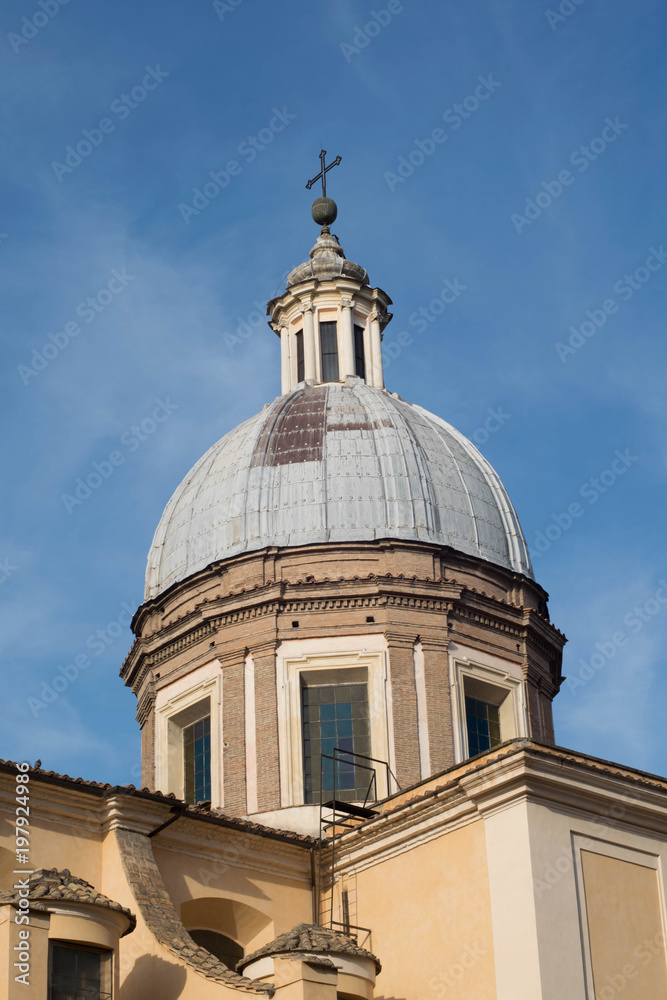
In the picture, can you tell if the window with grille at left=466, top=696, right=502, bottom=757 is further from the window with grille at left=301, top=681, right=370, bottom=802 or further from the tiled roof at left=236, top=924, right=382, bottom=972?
the tiled roof at left=236, top=924, right=382, bottom=972

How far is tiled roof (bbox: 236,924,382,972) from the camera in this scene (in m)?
21.0

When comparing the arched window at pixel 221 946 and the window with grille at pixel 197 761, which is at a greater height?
the window with grille at pixel 197 761

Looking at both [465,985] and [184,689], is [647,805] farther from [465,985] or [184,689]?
[184,689]

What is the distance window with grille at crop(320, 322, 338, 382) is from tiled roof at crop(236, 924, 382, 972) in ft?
56.2

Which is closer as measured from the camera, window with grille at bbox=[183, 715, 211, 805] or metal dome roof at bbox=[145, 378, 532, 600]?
window with grille at bbox=[183, 715, 211, 805]

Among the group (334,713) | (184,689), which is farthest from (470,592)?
(184,689)

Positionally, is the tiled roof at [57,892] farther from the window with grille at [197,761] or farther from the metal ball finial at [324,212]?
the metal ball finial at [324,212]

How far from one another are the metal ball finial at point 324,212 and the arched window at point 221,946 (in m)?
20.1

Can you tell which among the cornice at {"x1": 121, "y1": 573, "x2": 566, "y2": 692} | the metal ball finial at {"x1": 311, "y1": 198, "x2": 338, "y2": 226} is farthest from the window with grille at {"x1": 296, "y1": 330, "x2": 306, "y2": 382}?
the cornice at {"x1": 121, "y1": 573, "x2": 566, "y2": 692}

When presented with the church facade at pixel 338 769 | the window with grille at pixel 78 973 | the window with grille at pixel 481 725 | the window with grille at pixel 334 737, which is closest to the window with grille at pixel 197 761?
the church facade at pixel 338 769

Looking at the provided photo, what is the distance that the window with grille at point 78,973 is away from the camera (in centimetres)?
1978

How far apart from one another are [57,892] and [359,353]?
19.2m

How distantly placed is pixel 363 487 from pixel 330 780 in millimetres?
6294

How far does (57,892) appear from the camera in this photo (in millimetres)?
20109
